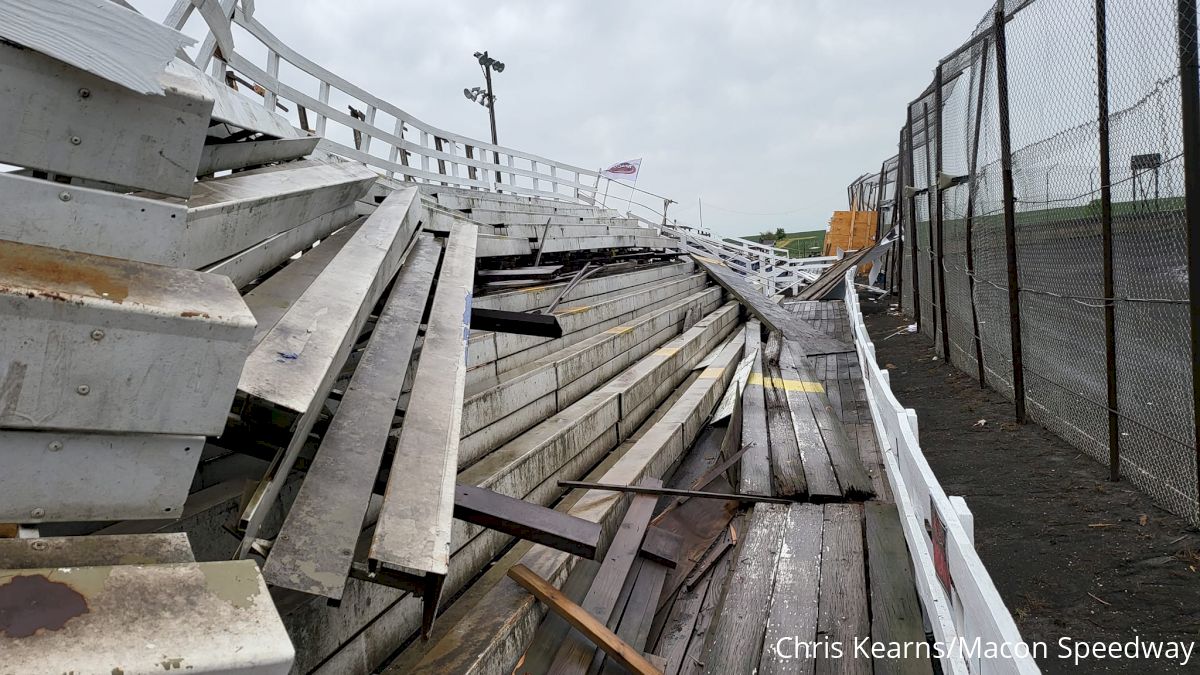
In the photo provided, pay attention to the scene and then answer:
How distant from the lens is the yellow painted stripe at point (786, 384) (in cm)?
888

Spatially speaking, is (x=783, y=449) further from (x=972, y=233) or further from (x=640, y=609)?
(x=972, y=233)

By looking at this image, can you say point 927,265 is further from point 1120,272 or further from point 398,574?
point 398,574

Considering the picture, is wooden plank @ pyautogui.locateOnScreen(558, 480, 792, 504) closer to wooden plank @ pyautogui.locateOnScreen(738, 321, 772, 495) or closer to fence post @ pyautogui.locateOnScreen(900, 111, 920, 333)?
wooden plank @ pyautogui.locateOnScreen(738, 321, 772, 495)

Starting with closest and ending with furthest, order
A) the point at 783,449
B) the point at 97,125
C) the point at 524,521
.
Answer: the point at 97,125 → the point at 524,521 → the point at 783,449

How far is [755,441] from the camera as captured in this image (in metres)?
6.63

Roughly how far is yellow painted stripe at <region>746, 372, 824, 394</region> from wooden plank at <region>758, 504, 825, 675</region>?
376cm

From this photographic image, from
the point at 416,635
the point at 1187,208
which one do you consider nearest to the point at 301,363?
the point at 416,635

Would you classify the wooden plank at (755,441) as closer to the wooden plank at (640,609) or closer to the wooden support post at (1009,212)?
the wooden plank at (640,609)

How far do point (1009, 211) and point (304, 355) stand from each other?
6646 mm

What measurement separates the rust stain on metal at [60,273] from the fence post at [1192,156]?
206 inches

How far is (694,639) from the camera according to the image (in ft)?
12.4

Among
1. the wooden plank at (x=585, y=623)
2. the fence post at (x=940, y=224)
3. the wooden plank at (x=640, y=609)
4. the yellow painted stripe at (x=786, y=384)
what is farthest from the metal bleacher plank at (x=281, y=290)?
the fence post at (x=940, y=224)

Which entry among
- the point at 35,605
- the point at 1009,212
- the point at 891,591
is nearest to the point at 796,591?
the point at 891,591

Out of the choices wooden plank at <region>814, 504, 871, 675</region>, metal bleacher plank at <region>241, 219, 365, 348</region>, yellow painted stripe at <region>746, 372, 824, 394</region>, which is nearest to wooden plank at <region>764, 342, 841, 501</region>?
yellow painted stripe at <region>746, 372, 824, 394</region>
